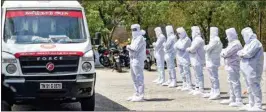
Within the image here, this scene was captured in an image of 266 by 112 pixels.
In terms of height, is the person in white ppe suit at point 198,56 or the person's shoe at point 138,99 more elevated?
the person in white ppe suit at point 198,56

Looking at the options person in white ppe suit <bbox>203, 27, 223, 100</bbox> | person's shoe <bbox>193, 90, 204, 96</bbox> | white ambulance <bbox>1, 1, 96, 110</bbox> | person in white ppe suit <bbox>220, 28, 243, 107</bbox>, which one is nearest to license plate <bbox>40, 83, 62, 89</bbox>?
white ambulance <bbox>1, 1, 96, 110</bbox>

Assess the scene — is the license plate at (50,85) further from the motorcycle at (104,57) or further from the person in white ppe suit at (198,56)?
the motorcycle at (104,57)

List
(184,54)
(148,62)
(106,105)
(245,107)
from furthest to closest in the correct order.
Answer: (148,62) < (184,54) < (106,105) < (245,107)

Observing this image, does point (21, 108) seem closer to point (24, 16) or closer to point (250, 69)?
point (24, 16)

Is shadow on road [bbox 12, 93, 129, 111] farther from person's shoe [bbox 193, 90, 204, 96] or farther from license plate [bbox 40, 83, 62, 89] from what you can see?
person's shoe [bbox 193, 90, 204, 96]

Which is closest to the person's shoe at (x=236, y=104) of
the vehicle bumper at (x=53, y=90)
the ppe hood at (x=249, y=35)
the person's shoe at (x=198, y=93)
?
the ppe hood at (x=249, y=35)

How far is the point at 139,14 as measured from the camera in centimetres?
3297

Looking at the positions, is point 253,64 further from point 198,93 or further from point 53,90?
point 53,90

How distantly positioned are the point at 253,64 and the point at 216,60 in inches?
99.9

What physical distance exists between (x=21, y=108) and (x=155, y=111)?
301 cm

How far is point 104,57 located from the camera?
2734 cm

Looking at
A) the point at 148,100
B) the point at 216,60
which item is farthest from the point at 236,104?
the point at 148,100

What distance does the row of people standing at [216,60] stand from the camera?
37.3 feet

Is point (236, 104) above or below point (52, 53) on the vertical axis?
below
